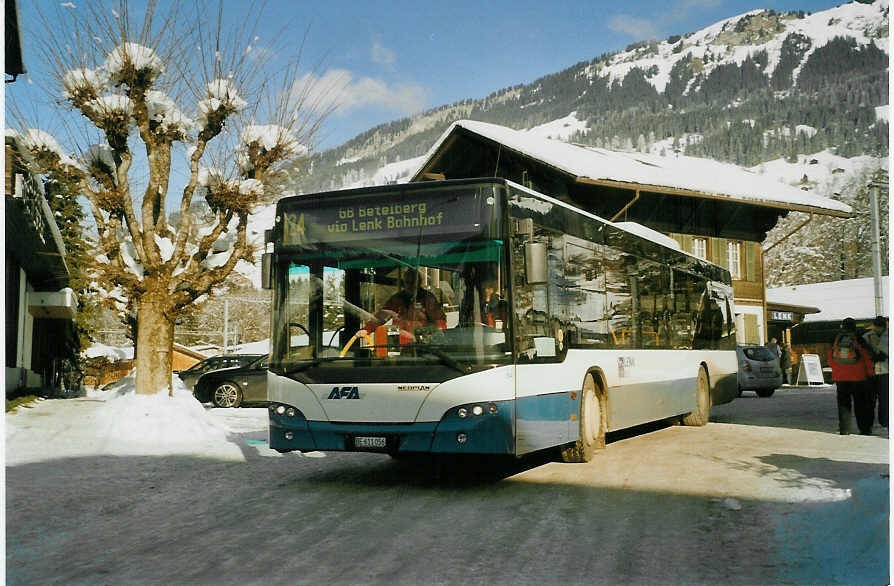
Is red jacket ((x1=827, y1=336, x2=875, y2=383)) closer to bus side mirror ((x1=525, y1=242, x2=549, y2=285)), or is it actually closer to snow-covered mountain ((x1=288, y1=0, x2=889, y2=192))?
bus side mirror ((x1=525, y1=242, x2=549, y2=285))

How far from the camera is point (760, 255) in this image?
36625mm

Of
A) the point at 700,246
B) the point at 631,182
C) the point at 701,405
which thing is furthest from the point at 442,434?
the point at 700,246

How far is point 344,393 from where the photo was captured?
845 cm

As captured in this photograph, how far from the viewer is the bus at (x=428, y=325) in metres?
8.15

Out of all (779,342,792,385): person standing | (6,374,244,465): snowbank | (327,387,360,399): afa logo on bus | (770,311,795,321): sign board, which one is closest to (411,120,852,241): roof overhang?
(779,342,792,385): person standing

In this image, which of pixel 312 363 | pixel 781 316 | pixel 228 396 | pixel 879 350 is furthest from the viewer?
pixel 781 316

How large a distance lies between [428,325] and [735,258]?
2961 cm

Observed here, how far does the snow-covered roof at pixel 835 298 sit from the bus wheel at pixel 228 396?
3284cm

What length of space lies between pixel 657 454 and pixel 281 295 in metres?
5.03

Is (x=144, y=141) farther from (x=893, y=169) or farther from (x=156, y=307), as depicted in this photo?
(x=893, y=169)

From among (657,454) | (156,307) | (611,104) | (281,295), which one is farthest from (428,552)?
(611,104)

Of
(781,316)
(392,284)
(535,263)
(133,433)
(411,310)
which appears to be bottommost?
(133,433)

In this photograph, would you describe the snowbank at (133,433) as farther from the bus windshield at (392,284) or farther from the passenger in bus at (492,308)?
the passenger in bus at (492,308)

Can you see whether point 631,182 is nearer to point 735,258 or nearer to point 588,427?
point 735,258
